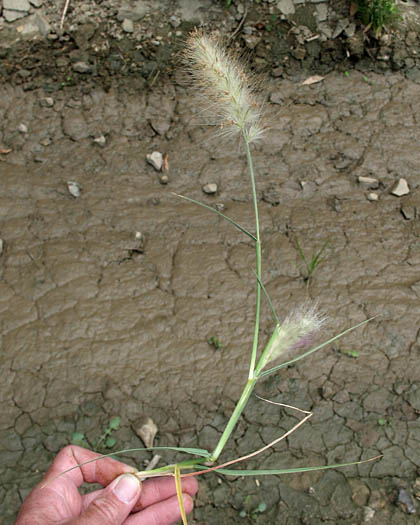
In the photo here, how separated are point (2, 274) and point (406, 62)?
251 cm

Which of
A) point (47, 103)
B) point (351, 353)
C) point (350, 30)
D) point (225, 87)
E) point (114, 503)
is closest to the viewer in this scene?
point (114, 503)

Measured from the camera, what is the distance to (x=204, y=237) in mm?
2473

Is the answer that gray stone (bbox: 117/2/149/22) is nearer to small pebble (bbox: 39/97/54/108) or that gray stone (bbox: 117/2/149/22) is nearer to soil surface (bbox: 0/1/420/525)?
soil surface (bbox: 0/1/420/525)

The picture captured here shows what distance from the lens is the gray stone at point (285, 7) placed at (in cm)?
304

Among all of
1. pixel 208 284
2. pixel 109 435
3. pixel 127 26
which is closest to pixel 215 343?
pixel 208 284

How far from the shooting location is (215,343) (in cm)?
220

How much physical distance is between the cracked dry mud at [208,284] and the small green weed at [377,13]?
11.2 inches

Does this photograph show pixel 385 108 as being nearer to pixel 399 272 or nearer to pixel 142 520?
pixel 399 272

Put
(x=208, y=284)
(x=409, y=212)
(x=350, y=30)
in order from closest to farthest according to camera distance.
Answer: (x=208, y=284) → (x=409, y=212) → (x=350, y=30)

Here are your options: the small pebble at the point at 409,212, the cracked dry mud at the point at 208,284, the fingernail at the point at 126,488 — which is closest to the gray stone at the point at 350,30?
the cracked dry mud at the point at 208,284

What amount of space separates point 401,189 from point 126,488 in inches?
75.5

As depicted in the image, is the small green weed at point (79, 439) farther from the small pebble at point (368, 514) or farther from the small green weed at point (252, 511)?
the small pebble at point (368, 514)

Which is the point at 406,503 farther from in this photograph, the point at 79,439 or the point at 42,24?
the point at 42,24

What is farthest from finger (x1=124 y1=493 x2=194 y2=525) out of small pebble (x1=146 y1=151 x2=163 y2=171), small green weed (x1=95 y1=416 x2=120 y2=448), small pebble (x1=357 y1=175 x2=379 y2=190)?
small pebble (x1=357 y1=175 x2=379 y2=190)
